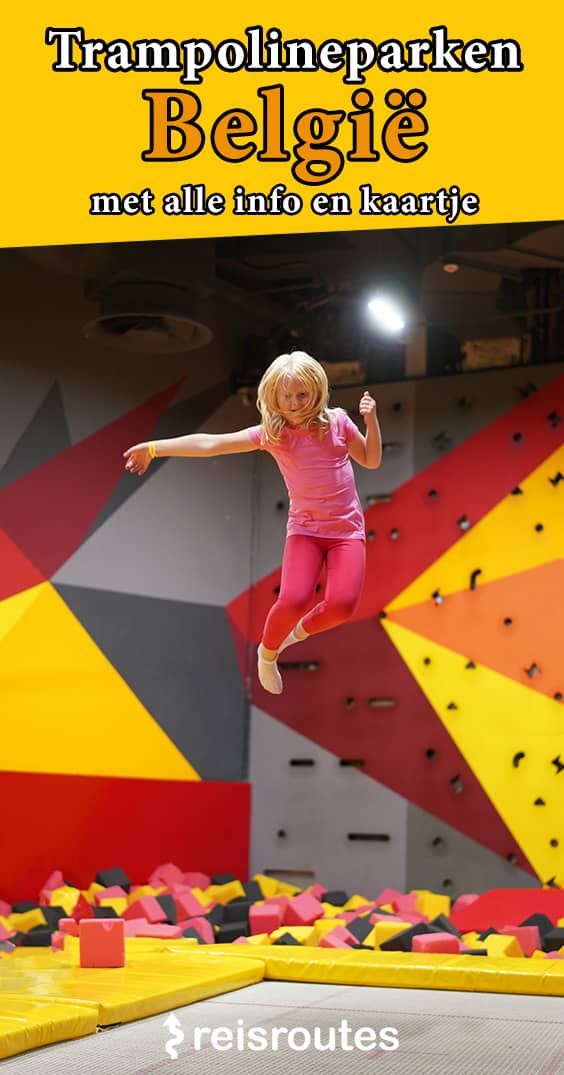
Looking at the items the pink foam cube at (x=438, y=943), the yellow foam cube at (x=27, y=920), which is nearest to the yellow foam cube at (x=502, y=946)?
the pink foam cube at (x=438, y=943)

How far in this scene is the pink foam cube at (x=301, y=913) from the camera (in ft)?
23.0

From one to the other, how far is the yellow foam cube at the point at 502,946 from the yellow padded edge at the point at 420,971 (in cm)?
33

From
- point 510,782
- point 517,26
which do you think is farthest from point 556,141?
point 510,782

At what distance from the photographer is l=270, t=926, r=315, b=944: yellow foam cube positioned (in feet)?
20.6

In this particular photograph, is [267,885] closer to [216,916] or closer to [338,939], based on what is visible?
[216,916]

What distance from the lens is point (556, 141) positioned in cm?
404

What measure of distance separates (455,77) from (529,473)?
14.6 feet

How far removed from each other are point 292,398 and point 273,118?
2.99 ft

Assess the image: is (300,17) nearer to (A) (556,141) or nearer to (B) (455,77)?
(B) (455,77)

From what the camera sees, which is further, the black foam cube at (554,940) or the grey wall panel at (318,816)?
the grey wall panel at (318,816)

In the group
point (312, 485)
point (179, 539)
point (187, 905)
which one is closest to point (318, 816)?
Answer: point (187, 905)

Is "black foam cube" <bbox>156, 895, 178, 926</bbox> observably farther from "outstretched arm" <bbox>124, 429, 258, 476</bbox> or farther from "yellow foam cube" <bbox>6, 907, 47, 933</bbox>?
"outstretched arm" <bbox>124, 429, 258, 476</bbox>

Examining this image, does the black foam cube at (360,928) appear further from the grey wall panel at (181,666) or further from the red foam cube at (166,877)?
the grey wall panel at (181,666)

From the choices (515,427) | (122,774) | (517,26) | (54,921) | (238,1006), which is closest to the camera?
(517,26)
